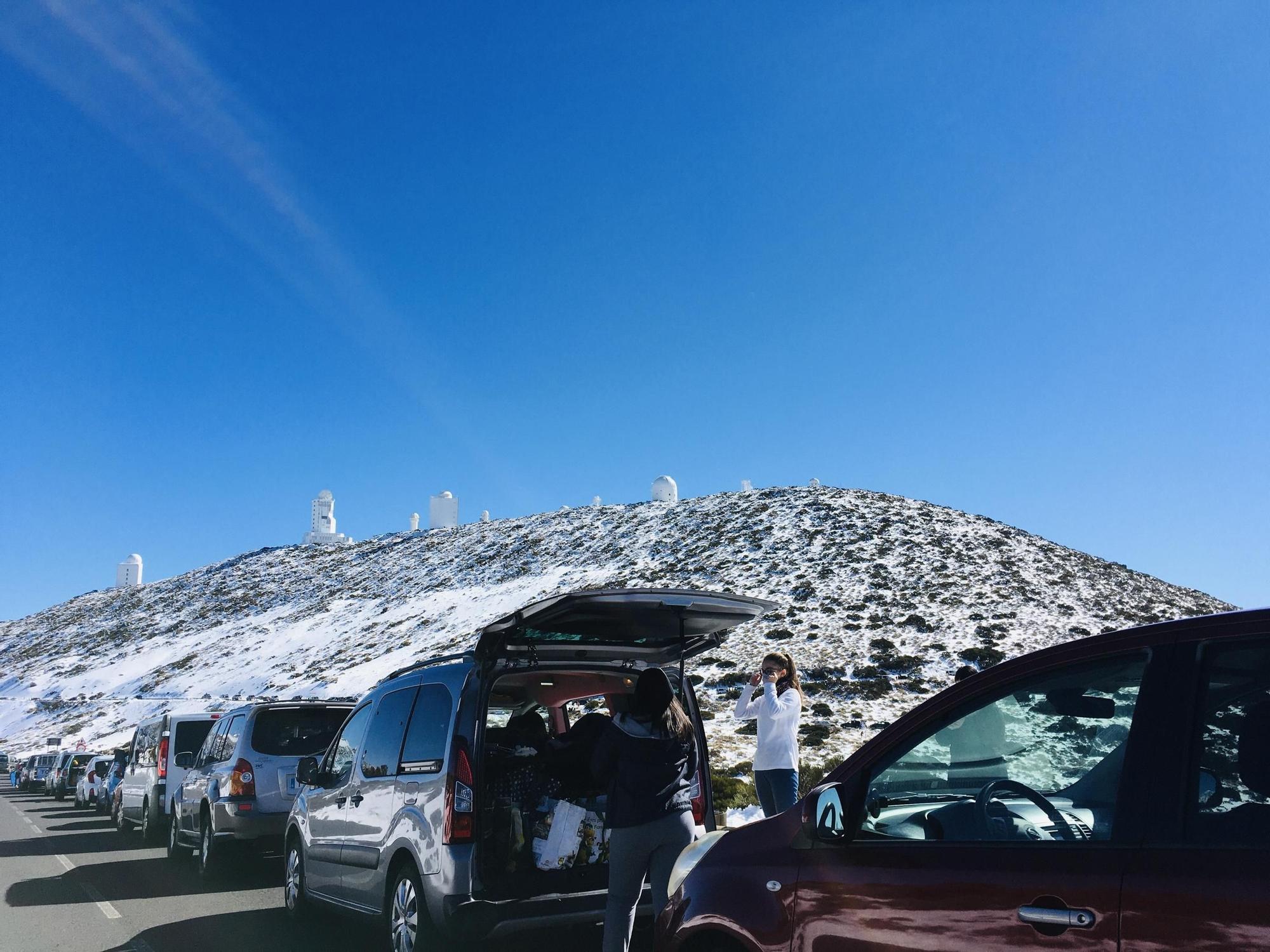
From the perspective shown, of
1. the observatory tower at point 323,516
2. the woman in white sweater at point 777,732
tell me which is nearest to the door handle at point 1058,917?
Answer: the woman in white sweater at point 777,732

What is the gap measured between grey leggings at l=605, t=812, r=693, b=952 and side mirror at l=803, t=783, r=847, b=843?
1.72 m

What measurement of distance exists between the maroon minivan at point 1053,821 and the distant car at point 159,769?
1262 cm

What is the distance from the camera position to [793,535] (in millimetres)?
50219

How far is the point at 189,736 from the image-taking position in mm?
15227

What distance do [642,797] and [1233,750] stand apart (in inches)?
123

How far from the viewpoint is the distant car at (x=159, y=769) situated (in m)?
14.8

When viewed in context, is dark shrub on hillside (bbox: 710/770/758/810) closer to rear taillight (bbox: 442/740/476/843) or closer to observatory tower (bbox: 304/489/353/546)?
rear taillight (bbox: 442/740/476/843)

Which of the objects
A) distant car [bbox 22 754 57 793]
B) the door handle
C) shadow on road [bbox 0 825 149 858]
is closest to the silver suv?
the door handle

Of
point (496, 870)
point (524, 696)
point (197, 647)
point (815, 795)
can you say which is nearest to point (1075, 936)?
point (815, 795)

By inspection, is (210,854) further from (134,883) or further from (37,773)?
(37,773)

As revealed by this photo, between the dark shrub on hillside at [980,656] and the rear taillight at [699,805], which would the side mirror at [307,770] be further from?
the dark shrub on hillside at [980,656]

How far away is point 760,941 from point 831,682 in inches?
1123

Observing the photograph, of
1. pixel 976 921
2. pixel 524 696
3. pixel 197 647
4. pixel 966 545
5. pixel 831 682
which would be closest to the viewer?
pixel 976 921

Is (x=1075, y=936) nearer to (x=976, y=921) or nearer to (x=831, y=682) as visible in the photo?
(x=976, y=921)
